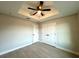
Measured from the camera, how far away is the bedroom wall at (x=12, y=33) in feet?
13.4

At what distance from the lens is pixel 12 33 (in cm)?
469

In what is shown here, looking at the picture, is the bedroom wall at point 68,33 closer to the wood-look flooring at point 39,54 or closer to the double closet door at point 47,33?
the wood-look flooring at point 39,54

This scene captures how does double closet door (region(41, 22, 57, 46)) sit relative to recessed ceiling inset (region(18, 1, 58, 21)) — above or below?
below

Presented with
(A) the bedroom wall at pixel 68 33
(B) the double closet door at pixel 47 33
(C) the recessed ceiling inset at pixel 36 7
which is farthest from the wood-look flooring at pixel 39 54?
(C) the recessed ceiling inset at pixel 36 7

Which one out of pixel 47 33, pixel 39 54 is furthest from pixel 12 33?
pixel 47 33

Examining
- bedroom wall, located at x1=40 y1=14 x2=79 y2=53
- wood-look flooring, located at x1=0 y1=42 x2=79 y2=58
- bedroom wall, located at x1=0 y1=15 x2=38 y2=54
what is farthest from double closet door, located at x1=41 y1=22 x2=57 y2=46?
wood-look flooring, located at x1=0 y1=42 x2=79 y2=58

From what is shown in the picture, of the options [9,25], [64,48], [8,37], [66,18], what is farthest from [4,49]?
[66,18]

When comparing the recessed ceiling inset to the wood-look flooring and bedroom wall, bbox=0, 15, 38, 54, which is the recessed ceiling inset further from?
the wood-look flooring

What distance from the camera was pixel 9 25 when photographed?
4.51 meters

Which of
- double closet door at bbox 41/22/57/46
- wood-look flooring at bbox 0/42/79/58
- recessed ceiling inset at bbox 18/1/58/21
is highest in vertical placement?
recessed ceiling inset at bbox 18/1/58/21

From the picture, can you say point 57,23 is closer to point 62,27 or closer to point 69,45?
point 62,27

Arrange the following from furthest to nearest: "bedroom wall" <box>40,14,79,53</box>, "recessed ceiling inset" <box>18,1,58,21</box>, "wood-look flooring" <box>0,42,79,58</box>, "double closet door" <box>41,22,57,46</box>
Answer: "double closet door" <box>41,22,57,46</box> → "bedroom wall" <box>40,14,79,53</box> → "recessed ceiling inset" <box>18,1,58,21</box> → "wood-look flooring" <box>0,42,79,58</box>

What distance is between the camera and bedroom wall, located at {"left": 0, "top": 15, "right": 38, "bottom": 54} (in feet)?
13.4

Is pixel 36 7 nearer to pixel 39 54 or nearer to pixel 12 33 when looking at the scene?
pixel 12 33
